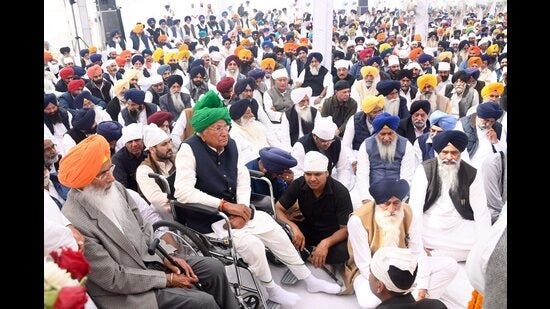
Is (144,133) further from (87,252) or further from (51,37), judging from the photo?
(51,37)

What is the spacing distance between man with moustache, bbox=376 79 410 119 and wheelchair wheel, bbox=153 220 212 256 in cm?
312

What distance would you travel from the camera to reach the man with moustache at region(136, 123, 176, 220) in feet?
10.6

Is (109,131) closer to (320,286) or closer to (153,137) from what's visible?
(153,137)

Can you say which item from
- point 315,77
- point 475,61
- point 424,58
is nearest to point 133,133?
point 315,77

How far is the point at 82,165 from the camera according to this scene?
2.13 meters

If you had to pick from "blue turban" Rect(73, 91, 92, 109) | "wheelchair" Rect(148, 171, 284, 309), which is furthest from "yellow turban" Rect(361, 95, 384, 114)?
"blue turban" Rect(73, 91, 92, 109)

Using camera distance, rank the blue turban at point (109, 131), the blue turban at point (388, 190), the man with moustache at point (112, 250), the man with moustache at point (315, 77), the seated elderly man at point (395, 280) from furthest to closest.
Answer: the man with moustache at point (315, 77) → the blue turban at point (109, 131) → the blue turban at point (388, 190) → the man with moustache at point (112, 250) → the seated elderly man at point (395, 280)

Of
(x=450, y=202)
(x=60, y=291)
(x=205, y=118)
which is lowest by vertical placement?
(x=450, y=202)

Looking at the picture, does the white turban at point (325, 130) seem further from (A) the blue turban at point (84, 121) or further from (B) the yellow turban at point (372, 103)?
(A) the blue turban at point (84, 121)

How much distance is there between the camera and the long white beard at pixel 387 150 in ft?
12.7

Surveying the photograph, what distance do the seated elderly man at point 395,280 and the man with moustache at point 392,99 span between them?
3.36 m

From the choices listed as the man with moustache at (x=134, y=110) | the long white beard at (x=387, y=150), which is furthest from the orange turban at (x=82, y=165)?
the man with moustache at (x=134, y=110)

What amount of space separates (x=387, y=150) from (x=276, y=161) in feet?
3.47
